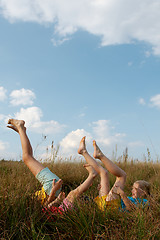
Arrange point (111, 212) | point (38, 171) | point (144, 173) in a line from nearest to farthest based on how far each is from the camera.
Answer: point (111, 212) → point (38, 171) → point (144, 173)

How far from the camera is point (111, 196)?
304cm

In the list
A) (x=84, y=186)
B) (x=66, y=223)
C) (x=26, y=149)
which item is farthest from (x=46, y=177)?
(x=66, y=223)

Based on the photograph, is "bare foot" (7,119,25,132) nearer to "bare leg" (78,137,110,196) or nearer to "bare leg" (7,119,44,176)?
"bare leg" (7,119,44,176)

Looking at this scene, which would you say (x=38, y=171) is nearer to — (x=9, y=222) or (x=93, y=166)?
(x=93, y=166)

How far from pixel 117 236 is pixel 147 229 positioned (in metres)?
0.28

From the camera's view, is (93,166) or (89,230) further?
(93,166)

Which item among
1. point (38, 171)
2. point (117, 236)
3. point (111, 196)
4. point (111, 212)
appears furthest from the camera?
point (38, 171)

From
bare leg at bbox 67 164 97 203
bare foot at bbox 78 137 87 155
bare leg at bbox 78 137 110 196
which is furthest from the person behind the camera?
bare foot at bbox 78 137 87 155

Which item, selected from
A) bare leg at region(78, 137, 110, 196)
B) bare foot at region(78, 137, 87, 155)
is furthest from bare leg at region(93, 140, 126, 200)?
bare foot at region(78, 137, 87, 155)

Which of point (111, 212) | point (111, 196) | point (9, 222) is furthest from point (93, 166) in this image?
point (9, 222)

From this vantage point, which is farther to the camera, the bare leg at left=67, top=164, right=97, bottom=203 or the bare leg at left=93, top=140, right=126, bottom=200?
the bare leg at left=93, top=140, right=126, bottom=200

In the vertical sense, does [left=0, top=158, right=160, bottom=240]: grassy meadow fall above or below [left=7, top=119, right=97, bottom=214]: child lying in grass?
below

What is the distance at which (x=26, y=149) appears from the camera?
3732 mm

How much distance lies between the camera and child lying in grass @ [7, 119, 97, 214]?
2.48m
